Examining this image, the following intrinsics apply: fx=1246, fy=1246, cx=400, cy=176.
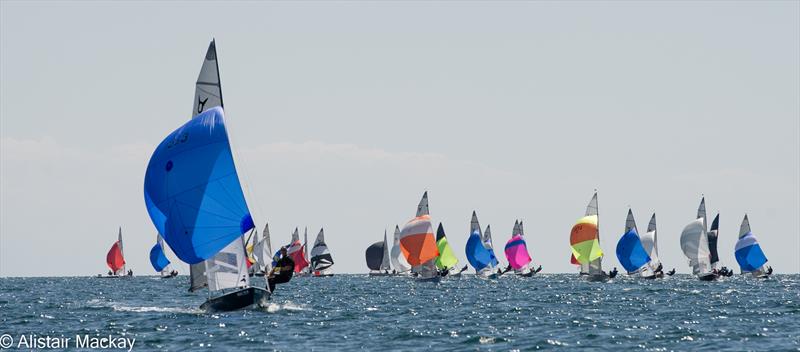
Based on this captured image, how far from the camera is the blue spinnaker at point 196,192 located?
46531mm

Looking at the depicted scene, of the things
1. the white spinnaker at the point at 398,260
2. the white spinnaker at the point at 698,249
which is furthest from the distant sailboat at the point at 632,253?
the white spinnaker at the point at 398,260

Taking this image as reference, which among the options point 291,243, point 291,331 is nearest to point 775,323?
point 291,331

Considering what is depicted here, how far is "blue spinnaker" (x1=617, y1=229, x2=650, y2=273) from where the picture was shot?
120 m

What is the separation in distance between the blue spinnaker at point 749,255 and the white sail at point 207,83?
89.9 m

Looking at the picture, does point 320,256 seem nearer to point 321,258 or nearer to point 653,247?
point 321,258

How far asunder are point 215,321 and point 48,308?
18.9 meters

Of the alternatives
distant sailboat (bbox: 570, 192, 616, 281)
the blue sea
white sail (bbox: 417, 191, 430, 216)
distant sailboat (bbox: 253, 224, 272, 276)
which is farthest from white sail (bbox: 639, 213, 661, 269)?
the blue sea

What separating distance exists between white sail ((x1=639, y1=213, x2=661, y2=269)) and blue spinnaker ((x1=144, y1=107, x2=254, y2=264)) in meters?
86.3

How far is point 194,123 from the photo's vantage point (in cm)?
4722

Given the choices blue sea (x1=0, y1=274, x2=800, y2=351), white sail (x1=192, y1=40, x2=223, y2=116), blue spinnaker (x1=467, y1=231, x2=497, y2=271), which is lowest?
blue sea (x1=0, y1=274, x2=800, y2=351)

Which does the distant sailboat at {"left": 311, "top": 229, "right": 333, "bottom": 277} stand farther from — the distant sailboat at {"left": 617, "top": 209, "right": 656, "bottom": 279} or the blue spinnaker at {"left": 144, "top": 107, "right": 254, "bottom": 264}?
the blue spinnaker at {"left": 144, "top": 107, "right": 254, "bottom": 264}

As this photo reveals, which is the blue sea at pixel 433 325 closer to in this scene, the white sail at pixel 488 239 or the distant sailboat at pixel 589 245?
the distant sailboat at pixel 589 245

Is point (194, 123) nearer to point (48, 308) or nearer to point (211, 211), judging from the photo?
point (211, 211)

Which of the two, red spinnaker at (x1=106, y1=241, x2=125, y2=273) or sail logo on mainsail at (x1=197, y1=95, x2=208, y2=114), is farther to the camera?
red spinnaker at (x1=106, y1=241, x2=125, y2=273)
